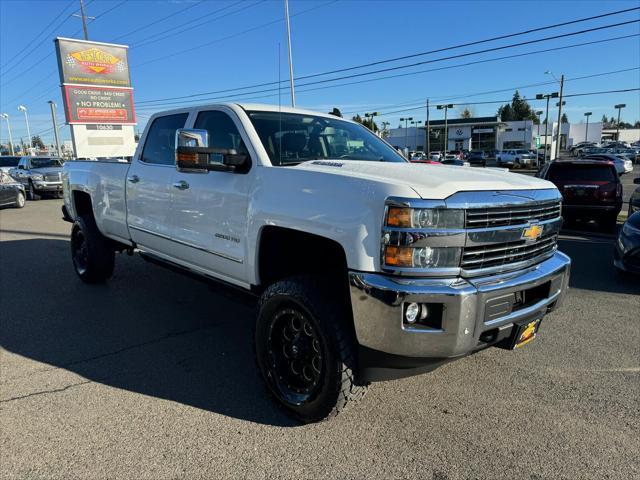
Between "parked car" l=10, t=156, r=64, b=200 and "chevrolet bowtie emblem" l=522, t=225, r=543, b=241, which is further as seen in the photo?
"parked car" l=10, t=156, r=64, b=200

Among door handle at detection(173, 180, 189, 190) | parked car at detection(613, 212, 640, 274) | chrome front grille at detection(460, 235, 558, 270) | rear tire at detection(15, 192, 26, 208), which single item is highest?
door handle at detection(173, 180, 189, 190)

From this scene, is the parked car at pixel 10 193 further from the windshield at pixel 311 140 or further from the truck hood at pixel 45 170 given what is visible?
the windshield at pixel 311 140

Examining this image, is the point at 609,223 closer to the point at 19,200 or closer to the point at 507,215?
the point at 507,215

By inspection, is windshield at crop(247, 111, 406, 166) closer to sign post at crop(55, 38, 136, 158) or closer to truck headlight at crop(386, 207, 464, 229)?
truck headlight at crop(386, 207, 464, 229)

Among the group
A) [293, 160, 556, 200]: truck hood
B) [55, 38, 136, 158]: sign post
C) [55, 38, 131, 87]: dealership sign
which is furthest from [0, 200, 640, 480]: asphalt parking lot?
[55, 38, 131, 87]: dealership sign

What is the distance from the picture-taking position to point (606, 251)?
841 cm

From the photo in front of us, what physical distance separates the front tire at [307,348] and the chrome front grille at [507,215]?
2.95ft

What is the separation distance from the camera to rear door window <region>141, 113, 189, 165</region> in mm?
4596

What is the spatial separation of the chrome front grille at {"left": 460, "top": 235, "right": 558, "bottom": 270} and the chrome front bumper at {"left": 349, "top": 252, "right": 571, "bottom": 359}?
3.8 inches

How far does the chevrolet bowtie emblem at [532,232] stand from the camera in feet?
9.46

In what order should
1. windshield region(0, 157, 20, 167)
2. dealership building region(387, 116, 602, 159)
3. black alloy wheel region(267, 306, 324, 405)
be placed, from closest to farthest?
black alloy wheel region(267, 306, 324, 405), windshield region(0, 157, 20, 167), dealership building region(387, 116, 602, 159)

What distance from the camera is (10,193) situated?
16375 mm

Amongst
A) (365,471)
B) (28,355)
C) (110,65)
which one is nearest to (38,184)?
(110,65)

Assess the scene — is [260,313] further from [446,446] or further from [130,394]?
[446,446]
